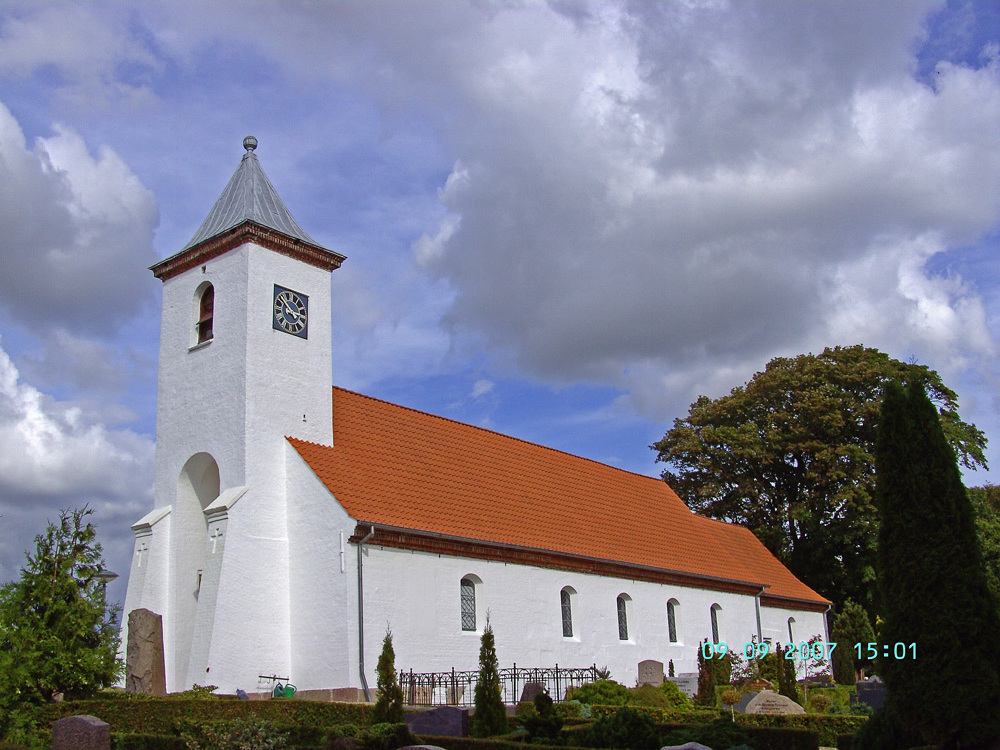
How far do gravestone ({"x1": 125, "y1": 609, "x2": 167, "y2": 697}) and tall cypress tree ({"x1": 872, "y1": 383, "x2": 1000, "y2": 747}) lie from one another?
14.6 meters

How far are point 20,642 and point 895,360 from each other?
37.8 m

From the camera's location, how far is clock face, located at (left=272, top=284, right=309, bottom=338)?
22.4 metres

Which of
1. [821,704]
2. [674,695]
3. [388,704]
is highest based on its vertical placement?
[388,704]

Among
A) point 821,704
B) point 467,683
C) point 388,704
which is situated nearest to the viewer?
point 388,704

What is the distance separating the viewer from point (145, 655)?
63.5ft

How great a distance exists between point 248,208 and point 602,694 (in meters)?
14.7

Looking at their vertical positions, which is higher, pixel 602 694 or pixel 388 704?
pixel 388 704

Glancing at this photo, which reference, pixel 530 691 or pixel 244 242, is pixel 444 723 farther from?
pixel 244 242

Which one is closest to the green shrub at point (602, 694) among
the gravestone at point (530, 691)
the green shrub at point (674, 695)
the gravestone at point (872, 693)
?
the gravestone at point (530, 691)

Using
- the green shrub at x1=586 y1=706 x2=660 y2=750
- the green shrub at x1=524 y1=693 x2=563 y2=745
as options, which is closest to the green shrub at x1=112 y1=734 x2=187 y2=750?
the green shrub at x1=524 y1=693 x2=563 y2=745

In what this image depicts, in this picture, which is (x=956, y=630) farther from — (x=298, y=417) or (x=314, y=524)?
(x=298, y=417)

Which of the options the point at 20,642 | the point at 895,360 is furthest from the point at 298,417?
the point at 895,360

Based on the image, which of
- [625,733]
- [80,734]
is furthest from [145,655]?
[625,733]

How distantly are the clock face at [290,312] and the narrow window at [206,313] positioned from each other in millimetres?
1746
